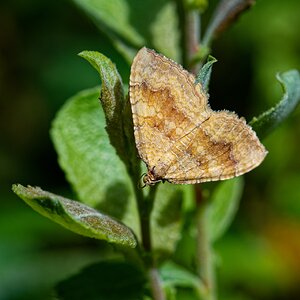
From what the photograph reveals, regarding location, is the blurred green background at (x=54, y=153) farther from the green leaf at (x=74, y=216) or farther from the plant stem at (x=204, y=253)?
A: the green leaf at (x=74, y=216)

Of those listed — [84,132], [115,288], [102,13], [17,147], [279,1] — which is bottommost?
[115,288]

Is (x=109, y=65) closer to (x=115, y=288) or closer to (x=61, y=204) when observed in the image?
(x=61, y=204)

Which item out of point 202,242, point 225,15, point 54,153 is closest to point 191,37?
A: point 225,15

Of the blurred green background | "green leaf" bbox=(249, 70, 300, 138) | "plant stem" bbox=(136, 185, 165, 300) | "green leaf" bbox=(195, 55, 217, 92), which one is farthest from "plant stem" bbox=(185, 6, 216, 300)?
the blurred green background

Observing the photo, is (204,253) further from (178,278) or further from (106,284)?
(106,284)

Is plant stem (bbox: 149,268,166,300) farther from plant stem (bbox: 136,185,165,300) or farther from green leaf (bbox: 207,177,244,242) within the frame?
green leaf (bbox: 207,177,244,242)

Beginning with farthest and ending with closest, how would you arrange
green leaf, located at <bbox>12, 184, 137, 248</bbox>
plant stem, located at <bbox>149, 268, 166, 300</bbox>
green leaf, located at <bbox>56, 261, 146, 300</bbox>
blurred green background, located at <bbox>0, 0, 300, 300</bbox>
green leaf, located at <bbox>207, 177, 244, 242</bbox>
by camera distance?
blurred green background, located at <bbox>0, 0, 300, 300</bbox> < green leaf, located at <bbox>207, 177, 244, 242</bbox> < green leaf, located at <bbox>56, 261, 146, 300</bbox> < plant stem, located at <bbox>149, 268, 166, 300</bbox> < green leaf, located at <bbox>12, 184, 137, 248</bbox>

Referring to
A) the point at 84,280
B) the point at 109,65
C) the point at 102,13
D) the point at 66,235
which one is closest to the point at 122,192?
the point at 84,280
